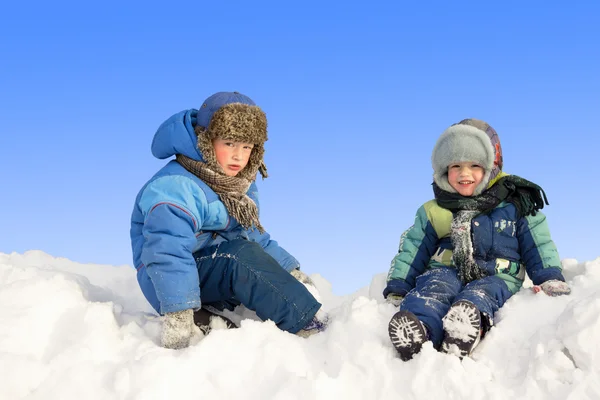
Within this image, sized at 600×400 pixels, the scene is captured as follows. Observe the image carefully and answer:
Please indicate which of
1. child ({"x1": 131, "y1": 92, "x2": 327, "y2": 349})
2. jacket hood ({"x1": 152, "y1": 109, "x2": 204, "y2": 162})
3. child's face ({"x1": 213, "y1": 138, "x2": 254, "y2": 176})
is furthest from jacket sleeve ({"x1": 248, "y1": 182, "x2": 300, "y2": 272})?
jacket hood ({"x1": 152, "y1": 109, "x2": 204, "y2": 162})

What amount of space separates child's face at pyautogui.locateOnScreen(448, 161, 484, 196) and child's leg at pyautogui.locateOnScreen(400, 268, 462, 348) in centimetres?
54

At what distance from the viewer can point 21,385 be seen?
121 inches

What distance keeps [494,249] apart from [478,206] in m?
0.29

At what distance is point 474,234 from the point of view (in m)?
3.88

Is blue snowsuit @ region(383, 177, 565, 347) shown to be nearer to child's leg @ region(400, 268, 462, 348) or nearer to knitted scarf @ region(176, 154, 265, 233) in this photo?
child's leg @ region(400, 268, 462, 348)

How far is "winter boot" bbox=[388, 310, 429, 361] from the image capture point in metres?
3.05

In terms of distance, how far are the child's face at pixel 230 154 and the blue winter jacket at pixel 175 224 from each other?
134mm

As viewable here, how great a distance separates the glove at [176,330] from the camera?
11.2ft

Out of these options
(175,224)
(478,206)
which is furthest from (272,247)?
(478,206)

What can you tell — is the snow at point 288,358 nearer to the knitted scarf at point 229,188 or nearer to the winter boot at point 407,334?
the winter boot at point 407,334

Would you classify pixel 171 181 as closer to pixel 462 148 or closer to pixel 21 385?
pixel 21 385

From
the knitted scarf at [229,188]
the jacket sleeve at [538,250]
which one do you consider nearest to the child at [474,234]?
the jacket sleeve at [538,250]

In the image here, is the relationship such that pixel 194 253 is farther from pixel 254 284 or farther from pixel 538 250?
pixel 538 250

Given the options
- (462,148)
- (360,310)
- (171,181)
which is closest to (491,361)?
(360,310)
